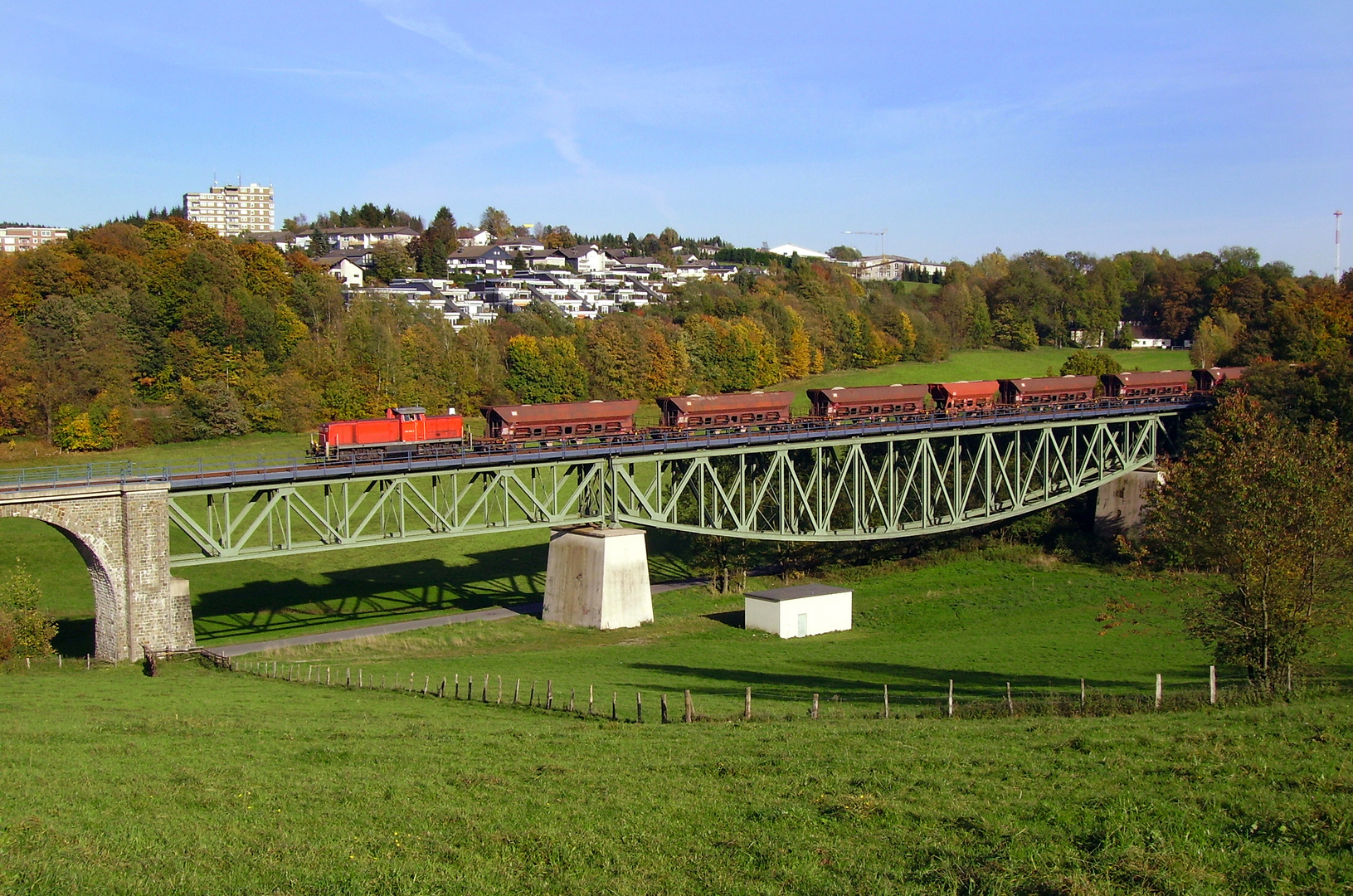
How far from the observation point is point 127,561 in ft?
140

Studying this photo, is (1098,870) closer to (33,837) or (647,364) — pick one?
(33,837)

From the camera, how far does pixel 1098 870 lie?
14617mm

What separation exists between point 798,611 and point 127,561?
3120cm

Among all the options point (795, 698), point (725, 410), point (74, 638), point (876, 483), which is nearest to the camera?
point (795, 698)

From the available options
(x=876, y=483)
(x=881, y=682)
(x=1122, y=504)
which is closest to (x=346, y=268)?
Answer: (x=876, y=483)

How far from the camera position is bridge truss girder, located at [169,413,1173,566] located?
167 ft

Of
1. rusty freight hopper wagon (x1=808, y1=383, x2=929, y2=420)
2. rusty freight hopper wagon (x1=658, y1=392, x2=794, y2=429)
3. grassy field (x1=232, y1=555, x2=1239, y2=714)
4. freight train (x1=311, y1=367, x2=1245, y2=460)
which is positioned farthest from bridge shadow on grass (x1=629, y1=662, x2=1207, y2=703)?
rusty freight hopper wagon (x1=808, y1=383, x2=929, y2=420)

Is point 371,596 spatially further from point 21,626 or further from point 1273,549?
point 1273,549

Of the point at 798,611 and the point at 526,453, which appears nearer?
the point at 798,611

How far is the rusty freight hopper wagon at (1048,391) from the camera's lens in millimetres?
79938

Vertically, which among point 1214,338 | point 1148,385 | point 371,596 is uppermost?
point 1214,338

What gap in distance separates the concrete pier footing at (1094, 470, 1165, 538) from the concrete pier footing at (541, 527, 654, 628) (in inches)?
1513

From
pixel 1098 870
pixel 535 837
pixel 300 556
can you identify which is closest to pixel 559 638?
pixel 300 556

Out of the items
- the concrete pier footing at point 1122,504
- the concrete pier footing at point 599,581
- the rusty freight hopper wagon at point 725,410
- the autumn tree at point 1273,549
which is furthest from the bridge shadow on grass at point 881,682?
the concrete pier footing at point 1122,504
